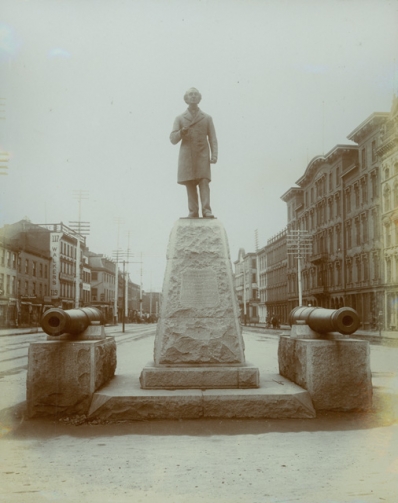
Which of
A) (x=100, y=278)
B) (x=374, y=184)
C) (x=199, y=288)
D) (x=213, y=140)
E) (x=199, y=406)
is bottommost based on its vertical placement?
(x=199, y=406)

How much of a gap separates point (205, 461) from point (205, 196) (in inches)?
186

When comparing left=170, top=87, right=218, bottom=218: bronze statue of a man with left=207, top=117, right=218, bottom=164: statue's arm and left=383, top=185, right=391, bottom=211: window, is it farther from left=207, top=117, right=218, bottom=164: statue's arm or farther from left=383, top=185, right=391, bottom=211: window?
left=383, top=185, right=391, bottom=211: window

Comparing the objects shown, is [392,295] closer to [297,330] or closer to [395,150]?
[395,150]

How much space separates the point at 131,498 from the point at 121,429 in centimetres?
235

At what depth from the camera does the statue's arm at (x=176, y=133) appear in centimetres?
877

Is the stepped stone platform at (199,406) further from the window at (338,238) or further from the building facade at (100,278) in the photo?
the building facade at (100,278)

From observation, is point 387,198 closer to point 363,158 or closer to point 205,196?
point 363,158

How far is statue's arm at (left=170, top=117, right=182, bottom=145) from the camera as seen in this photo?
8.77 metres

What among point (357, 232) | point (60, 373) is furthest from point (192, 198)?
point (357, 232)

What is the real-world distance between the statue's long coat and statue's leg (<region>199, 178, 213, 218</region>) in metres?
0.10

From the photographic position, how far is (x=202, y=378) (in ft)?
24.5

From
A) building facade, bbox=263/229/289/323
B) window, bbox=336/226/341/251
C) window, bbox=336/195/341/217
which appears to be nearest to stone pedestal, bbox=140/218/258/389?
window, bbox=336/226/341/251

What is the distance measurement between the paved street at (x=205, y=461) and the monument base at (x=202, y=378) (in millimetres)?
842

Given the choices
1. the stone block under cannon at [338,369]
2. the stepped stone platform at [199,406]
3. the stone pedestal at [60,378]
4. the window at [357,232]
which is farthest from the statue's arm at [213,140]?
the window at [357,232]
